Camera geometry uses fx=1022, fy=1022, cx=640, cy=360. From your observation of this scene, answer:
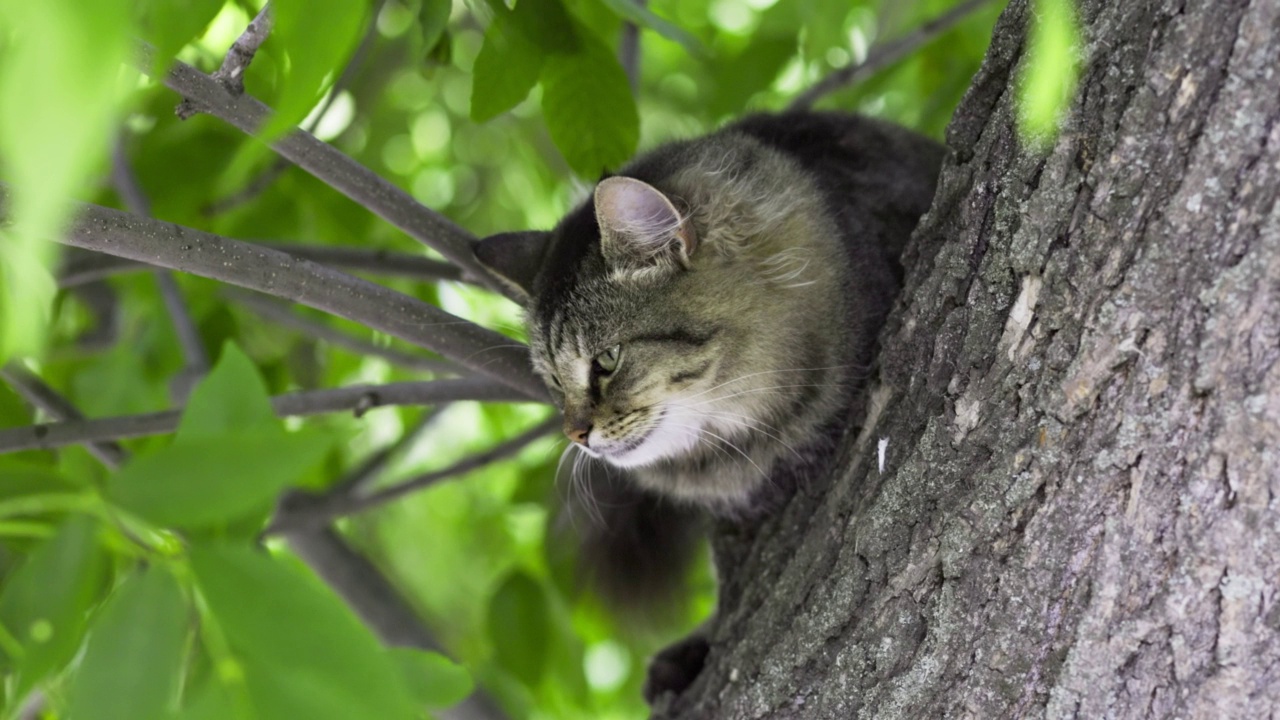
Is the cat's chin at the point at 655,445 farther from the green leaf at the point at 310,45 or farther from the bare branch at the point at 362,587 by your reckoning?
the green leaf at the point at 310,45

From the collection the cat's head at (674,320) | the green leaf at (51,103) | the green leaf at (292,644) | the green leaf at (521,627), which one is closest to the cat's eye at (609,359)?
the cat's head at (674,320)

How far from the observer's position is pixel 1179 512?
2.81ft

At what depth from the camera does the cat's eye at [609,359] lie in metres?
1.56

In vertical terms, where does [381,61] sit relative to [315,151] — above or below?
below

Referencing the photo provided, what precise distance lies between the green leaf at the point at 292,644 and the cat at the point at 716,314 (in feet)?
2.87

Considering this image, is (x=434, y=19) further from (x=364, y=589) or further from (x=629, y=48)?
(x=364, y=589)

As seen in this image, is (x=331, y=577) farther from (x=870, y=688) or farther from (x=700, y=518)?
(x=870, y=688)

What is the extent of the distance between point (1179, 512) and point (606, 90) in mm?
871

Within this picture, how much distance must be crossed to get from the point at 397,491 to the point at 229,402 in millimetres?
1122

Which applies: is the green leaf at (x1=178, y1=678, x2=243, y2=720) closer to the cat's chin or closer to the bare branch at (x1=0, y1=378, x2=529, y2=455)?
the bare branch at (x1=0, y1=378, x2=529, y2=455)

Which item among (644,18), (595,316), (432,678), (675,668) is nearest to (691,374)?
(595,316)

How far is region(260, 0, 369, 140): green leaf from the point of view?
0.57 meters

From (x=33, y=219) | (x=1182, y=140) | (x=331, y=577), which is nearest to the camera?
(x=33, y=219)

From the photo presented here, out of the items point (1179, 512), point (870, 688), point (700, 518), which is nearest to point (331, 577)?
point (700, 518)
